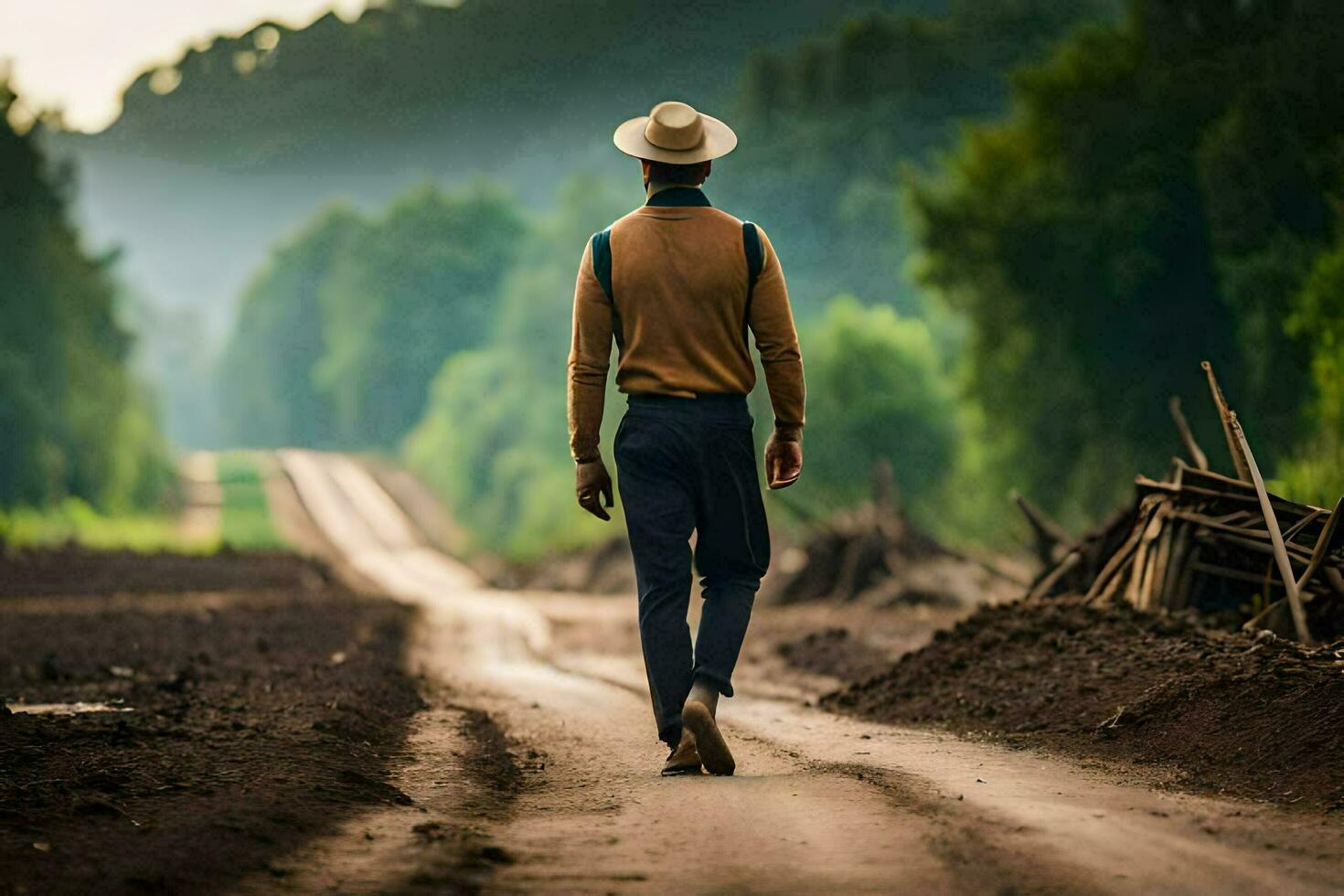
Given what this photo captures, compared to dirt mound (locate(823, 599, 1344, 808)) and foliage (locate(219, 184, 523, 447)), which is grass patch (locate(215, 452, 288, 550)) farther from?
dirt mound (locate(823, 599, 1344, 808))

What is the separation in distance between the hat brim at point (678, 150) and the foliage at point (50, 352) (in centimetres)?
4206

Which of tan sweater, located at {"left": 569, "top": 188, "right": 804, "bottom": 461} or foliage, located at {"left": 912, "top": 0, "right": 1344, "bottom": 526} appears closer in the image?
tan sweater, located at {"left": 569, "top": 188, "right": 804, "bottom": 461}

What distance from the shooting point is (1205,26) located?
94.8 feet

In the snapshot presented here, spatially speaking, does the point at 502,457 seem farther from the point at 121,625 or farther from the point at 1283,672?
the point at 1283,672

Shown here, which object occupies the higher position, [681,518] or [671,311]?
[671,311]

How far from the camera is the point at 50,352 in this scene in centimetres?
4841

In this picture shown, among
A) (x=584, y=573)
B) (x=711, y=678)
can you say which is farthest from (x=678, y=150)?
(x=584, y=573)

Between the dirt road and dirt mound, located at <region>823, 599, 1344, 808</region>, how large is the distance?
47 centimetres

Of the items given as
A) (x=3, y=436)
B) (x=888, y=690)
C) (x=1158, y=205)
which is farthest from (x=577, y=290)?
(x=3, y=436)

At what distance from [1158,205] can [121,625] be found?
1846 centimetres

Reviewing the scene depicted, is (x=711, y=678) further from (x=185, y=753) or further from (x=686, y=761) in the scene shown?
(x=185, y=753)

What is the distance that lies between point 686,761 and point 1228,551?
440cm

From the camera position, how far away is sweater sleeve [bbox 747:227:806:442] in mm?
6395

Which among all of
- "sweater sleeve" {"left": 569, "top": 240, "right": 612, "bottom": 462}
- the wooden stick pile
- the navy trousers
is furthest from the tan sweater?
the wooden stick pile
